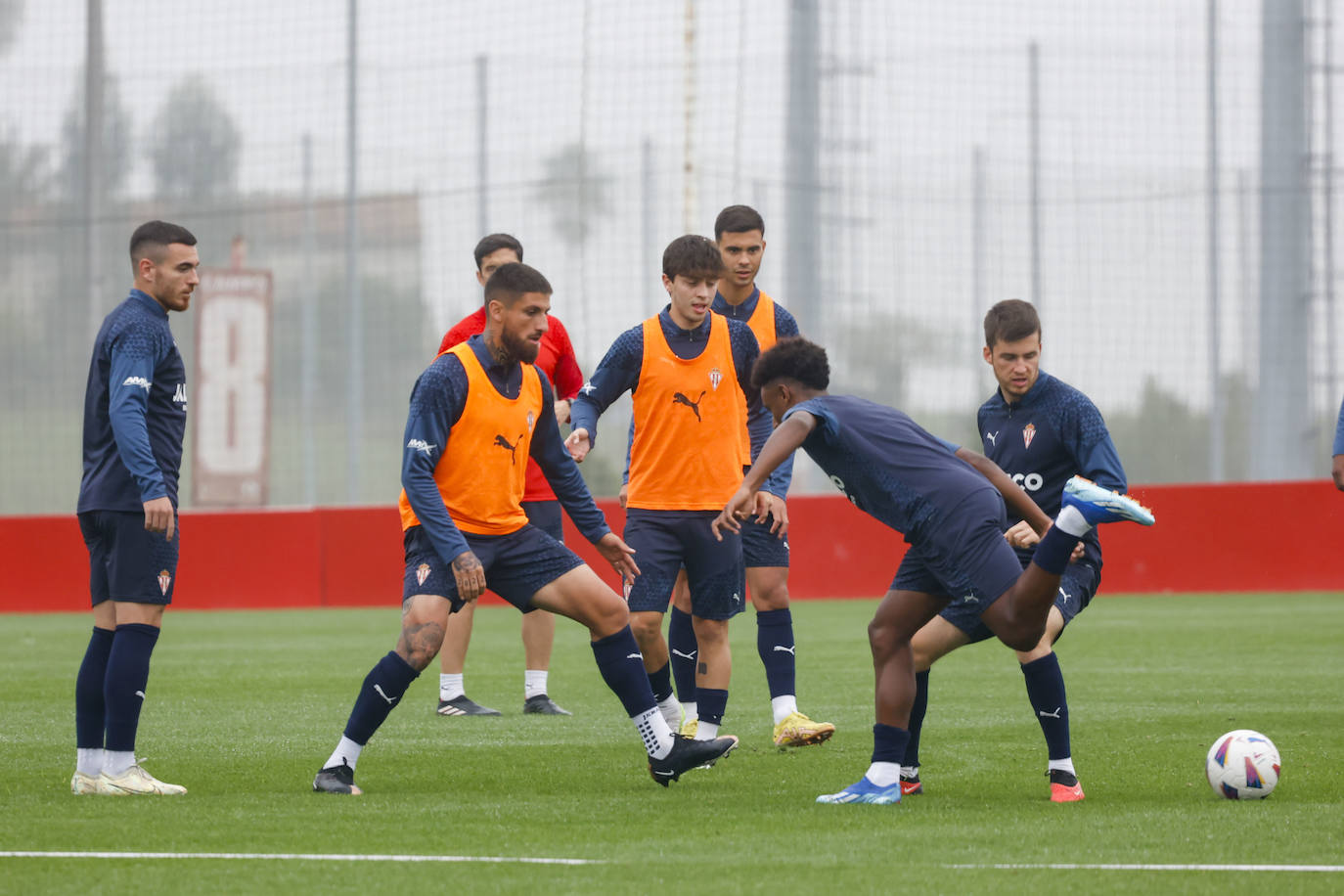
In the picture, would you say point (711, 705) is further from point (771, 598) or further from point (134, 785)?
point (134, 785)

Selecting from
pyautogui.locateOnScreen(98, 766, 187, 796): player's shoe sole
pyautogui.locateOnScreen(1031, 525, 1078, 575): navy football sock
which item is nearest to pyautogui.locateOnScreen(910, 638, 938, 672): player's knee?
pyautogui.locateOnScreen(1031, 525, 1078, 575): navy football sock

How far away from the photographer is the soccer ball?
5816 mm

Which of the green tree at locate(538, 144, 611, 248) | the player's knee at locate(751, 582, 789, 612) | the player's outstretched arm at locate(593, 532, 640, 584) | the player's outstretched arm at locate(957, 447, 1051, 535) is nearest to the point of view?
the player's outstretched arm at locate(957, 447, 1051, 535)

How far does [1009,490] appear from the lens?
6039 mm

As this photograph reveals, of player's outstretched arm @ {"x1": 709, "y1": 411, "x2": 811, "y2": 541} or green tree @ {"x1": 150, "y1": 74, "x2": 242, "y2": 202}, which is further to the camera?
green tree @ {"x1": 150, "y1": 74, "x2": 242, "y2": 202}

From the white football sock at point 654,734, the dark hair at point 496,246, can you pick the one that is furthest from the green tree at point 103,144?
the white football sock at point 654,734

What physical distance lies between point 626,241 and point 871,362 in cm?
297

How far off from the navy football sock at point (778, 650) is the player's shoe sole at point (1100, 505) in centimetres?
219

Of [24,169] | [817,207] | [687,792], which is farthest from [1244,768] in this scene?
[24,169]

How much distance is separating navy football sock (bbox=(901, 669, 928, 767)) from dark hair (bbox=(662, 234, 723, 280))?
1.95 meters

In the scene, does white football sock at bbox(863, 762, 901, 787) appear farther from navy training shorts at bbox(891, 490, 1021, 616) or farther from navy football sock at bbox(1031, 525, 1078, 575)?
navy football sock at bbox(1031, 525, 1078, 575)

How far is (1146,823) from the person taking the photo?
212 inches

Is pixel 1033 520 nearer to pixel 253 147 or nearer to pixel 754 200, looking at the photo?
pixel 754 200

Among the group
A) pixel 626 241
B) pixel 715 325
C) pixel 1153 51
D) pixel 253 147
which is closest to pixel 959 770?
pixel 715 325
